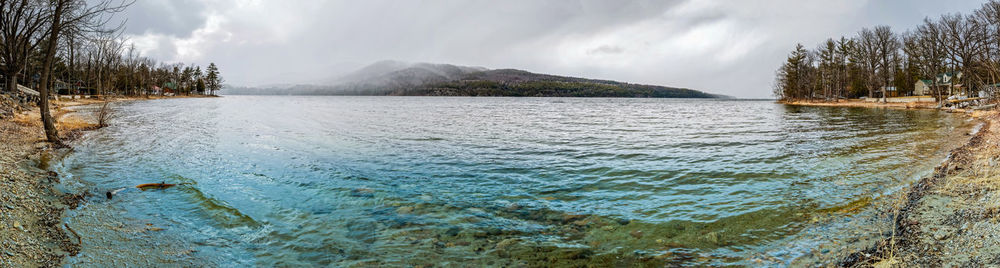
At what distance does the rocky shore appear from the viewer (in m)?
5.23

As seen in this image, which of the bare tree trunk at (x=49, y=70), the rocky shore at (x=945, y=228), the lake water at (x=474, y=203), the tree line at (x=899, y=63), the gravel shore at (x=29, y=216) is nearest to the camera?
the rocky shore at (x=945, y=228)

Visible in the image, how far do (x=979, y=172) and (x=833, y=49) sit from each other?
116 m

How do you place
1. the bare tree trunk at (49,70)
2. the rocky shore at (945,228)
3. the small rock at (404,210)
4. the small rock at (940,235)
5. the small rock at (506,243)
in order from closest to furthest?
the rocky shore at (945,228), the small rock at (940,235), the small rock at (506,243), the small rock at (404,210), the bare tree trunk at (49,70)

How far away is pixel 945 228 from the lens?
6266 mm

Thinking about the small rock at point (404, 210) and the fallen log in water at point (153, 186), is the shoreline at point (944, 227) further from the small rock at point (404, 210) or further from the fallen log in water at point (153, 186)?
the fallen log in water at point (153, 186)

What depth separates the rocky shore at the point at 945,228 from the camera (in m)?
5.23

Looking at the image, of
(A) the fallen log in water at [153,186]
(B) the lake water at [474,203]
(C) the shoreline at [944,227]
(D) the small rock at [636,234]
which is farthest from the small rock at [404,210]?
(C) the shoreline at [944,227]

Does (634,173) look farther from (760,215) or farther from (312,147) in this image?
(312,147)

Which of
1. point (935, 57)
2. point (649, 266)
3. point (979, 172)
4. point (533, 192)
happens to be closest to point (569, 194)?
point (533, 192)

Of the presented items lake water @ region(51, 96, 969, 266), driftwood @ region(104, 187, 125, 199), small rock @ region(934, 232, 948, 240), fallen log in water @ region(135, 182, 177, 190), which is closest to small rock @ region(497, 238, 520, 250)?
lake water @ region(51, 96, 969, 266)

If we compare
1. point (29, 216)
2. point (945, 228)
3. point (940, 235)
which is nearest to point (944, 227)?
point (945, 228)

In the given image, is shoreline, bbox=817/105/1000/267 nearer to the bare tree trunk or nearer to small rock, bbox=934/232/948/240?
small rock, bbox=934/232/948/240

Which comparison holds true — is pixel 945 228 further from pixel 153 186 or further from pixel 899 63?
pixel 899 63

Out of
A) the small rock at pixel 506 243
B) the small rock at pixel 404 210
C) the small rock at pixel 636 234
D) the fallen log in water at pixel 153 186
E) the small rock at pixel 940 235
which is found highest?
the small rock at pixel 940 235
